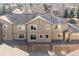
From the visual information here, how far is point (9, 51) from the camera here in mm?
4848

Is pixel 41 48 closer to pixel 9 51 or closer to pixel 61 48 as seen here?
pixel 61 48

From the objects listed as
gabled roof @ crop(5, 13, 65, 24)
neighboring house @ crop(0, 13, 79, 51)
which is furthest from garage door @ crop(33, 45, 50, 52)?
gabled roof @ crop(5, 13, 65, 24)

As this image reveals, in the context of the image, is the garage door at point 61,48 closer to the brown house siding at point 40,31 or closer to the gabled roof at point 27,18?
the brown house siding at point 40,31

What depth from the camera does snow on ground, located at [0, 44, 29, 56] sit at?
15.9ft

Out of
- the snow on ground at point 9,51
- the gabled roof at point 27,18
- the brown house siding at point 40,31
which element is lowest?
the snow on ground at point 9,51

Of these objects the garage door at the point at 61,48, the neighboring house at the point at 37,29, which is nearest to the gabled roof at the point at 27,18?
the neighboring house at the point at 37,29

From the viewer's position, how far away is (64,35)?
4.86 meters

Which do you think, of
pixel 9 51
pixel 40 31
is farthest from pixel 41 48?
pixel 9 51

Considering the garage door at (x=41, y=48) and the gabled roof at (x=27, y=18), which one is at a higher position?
the gabled roof at (x=27, y=18)

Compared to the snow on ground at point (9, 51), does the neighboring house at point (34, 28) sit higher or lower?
higher

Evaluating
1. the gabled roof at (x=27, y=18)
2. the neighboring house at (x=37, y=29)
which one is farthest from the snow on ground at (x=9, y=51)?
the gabled roof at (x=27, y=18)

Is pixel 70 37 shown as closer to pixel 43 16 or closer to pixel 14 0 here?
pixel 43 16

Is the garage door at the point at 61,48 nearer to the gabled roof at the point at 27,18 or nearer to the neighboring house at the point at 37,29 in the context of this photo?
the neighboring house at the point at 37,29

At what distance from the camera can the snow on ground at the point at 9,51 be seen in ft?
15.9
